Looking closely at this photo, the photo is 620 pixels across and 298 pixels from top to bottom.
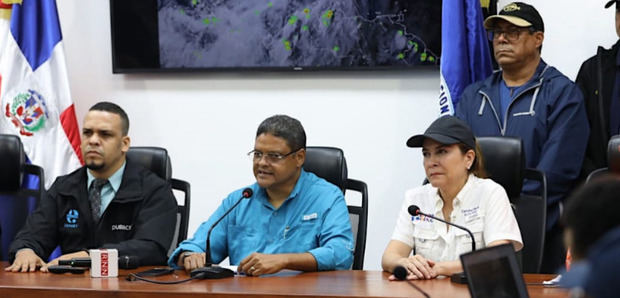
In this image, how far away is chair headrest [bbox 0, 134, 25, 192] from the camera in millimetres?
3879

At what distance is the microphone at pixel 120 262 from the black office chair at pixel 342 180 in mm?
783

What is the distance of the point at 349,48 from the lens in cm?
441

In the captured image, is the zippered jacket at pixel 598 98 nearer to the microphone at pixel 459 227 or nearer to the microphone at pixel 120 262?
the microphone at pixel 459 227

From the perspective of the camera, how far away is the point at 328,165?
3.38m

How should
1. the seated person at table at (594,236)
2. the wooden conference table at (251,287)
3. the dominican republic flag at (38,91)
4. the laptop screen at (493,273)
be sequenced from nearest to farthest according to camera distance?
the seated person at table at (594,236)
the laptop screen at (493,273)
the wooden conference table at (251,287)
the dominican republic flag at (38,91)

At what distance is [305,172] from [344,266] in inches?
17.7

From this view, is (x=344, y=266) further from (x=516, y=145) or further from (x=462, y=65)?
(x=462, y=65)

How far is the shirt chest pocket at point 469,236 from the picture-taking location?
9.11 feet

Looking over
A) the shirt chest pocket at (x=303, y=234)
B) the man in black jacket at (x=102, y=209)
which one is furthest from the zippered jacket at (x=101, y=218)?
the shirt chest pocket at (x=303, y=234)

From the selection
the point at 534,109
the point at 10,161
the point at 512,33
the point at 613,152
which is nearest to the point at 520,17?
the point at 512,33

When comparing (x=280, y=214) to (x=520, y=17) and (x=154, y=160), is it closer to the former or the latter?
(x=154, y=160)

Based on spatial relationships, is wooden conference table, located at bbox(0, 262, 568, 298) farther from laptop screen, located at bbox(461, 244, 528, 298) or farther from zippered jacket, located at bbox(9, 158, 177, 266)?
zippered jacket, located at bbox(9, 158, 177, 266)

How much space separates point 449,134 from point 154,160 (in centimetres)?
135

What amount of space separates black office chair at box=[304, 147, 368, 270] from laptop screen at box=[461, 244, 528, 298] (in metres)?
1.48
